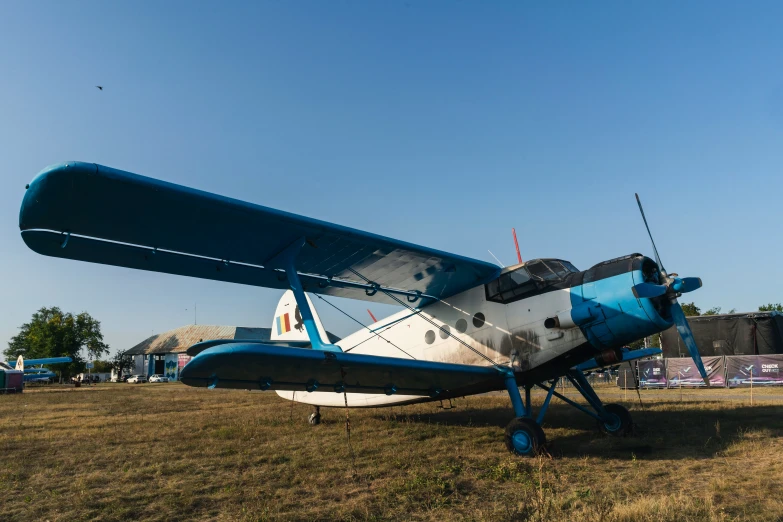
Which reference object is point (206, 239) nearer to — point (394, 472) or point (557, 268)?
point (394, 472)

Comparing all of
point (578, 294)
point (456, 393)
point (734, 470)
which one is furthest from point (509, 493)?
point (456, 393)

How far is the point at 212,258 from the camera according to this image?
28.3 ft

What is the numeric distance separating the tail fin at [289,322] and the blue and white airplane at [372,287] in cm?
332

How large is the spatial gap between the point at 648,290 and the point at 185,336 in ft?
263

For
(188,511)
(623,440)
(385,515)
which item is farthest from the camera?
(623,440)

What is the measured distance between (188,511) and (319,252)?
4.67 meters

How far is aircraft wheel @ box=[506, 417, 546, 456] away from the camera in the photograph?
7004 millimetres

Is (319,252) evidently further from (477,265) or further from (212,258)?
(477,265)

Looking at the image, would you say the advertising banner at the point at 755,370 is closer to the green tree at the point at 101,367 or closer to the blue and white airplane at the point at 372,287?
the blue and white airplane at the point at 372,287

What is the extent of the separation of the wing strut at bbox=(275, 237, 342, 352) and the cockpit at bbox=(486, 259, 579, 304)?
328 cm

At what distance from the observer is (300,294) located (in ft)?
25.3

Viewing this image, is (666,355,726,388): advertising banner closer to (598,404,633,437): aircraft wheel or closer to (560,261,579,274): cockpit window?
(598,404,633,437): aircraft wheel

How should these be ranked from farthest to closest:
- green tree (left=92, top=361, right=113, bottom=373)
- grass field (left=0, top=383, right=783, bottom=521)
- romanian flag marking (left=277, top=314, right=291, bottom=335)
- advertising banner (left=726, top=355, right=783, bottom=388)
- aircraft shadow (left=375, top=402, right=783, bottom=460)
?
green tree (left=92, top=361, right=113, bottom=373), advertising banner (left=726, top=355, right=783, bottom=388), romanian flag marking (left=277, top=314, right=291, bottom=335), aircraft shadow (left=375, top=402, right=783, bottom=460), grass field (left=0, top=383, right=783, bottom=521)

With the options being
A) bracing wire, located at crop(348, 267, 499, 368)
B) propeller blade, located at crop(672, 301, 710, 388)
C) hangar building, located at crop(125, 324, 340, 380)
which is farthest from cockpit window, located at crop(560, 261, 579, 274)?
hangar building, located at crop(125, 324, 340, 380)
